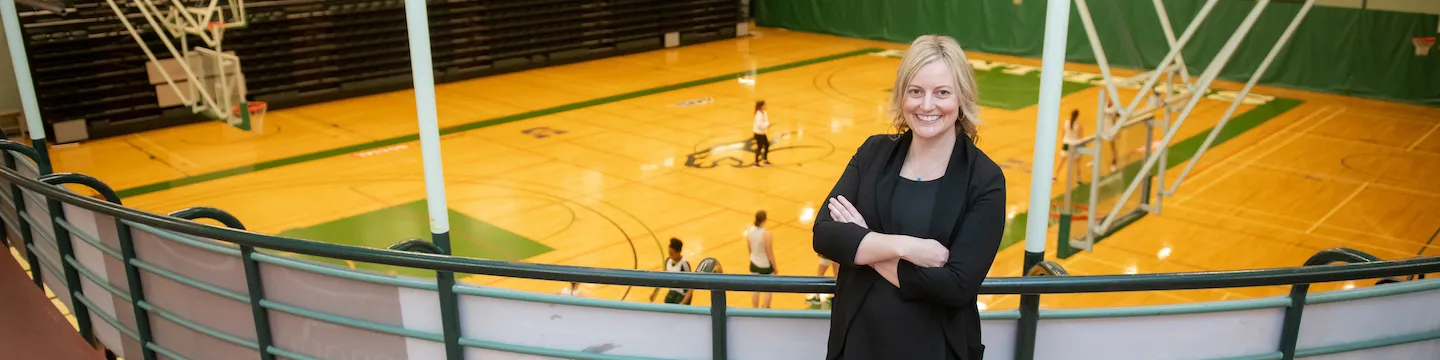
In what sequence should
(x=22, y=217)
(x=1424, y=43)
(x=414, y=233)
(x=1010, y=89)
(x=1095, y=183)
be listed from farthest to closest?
(x=1010, y=89), (x=1424, y=43), (x=414, y=233), (x=1095, y=183), (x=22, y=217)

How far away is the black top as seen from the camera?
274cm

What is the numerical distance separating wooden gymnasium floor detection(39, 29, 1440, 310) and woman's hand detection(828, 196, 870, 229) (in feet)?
24.8

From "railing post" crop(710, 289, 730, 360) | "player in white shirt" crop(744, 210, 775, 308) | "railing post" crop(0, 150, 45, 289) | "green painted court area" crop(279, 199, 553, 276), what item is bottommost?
"green painted court area" crop(279, 199, 553, 276)

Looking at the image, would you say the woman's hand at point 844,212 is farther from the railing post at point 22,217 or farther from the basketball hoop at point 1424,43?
the basketball hoop at point 1424,43

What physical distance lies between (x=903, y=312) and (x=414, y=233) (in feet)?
35.6

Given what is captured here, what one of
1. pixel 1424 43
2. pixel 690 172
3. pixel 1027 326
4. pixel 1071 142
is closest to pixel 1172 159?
pixel 1071 142

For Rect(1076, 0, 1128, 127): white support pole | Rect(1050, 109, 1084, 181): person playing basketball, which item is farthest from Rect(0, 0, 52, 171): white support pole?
Rect(1050, 109, 1084, 181): person playing basketball

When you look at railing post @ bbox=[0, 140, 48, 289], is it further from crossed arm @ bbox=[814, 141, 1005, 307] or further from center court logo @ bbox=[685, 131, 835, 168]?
center court logo @ bbox=[685, 131, 835, 168]

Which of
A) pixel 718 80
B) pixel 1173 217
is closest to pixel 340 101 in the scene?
pixel 718 80

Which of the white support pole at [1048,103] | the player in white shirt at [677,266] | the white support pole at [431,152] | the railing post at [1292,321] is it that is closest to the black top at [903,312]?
the white support pole at [1048,103]

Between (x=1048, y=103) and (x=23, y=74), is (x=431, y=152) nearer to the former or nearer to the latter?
(x=1048, y=103)

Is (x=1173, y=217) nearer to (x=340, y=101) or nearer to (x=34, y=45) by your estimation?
(x=340, y=101)

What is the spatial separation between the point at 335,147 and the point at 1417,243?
51.2 feet

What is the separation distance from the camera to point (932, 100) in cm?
268
